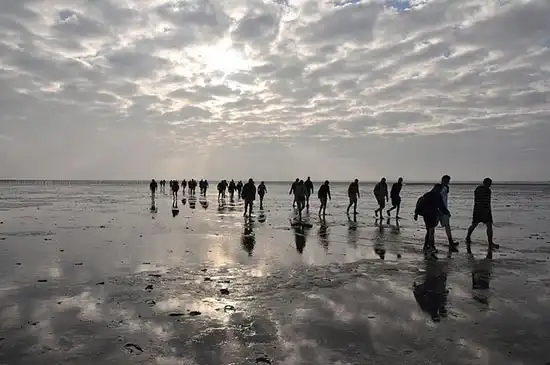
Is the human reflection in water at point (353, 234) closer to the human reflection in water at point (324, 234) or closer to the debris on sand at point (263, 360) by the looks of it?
the human reflection in water at point (324, 234)

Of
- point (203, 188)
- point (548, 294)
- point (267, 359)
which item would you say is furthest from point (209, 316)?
point (203, 188)

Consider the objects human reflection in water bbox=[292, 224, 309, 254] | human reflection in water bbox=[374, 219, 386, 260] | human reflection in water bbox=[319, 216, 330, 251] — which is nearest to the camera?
human reflection in water bbox=[374, 219, 386, 260]

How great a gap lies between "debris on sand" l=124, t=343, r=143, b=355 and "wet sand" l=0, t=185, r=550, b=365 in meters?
0.03

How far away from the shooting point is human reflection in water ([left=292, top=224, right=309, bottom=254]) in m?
14.5

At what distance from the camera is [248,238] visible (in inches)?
654

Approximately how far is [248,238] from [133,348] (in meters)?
10.8

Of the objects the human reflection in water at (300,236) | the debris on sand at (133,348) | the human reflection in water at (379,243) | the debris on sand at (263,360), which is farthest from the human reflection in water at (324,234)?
the debris on sand at (133,348)

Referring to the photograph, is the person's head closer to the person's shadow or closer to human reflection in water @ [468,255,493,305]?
human reflection in water @ [468,255,493,305]

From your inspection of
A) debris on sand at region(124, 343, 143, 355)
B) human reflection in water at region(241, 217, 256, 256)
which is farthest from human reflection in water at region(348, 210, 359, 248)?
debris on sand at region(124, 343, 143, 355)

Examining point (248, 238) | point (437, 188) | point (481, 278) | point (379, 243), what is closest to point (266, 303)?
point (481, 278)

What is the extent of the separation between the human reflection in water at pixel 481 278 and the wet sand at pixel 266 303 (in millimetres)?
38

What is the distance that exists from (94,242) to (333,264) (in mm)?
8401

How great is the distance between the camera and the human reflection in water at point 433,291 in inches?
297

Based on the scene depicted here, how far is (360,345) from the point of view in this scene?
19.6ft
